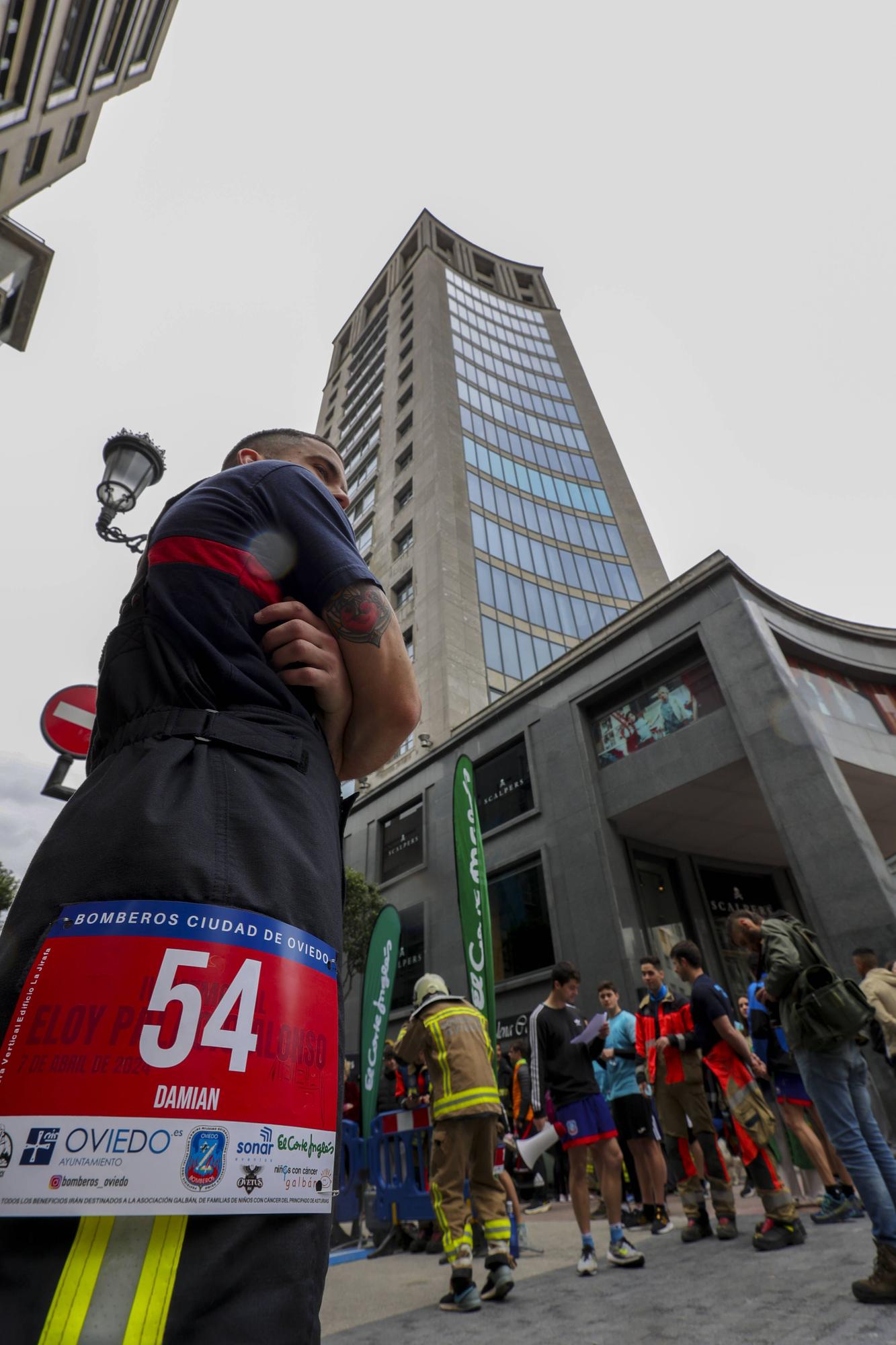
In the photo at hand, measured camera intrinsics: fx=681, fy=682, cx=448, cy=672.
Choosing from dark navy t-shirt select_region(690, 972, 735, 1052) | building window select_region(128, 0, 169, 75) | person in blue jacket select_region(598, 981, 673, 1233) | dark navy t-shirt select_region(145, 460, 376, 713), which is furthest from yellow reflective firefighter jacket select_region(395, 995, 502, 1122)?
building window select_region(128, 0, 169, 75)

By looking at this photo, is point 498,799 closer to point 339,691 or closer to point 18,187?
point 339,691

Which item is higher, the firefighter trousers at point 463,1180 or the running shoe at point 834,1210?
the firefighter trousers at point 463,1180

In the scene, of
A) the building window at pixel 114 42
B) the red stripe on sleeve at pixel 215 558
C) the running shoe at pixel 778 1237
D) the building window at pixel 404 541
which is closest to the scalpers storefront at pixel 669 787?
the running shoe at pixel 778 1237

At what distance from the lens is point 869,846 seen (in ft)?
36.4

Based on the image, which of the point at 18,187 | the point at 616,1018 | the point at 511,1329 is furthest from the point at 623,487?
the point at 511,1329

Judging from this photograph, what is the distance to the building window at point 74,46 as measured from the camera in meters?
15.8

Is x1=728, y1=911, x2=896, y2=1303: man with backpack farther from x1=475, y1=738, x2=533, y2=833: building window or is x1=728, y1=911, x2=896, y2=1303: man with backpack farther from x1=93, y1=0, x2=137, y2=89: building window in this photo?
x1=93, y1=0, x2=137, y2=89: building window

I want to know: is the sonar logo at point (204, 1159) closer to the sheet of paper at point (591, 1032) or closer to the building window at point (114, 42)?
the sheet of paper at point (591, 1032)

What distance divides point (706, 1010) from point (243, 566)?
5683 millimetres

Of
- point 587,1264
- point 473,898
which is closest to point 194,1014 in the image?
point 587,1264

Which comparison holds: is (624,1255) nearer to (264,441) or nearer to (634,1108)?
(634,1108)

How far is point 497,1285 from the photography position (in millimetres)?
4066

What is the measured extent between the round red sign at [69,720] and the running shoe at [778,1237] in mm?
5629

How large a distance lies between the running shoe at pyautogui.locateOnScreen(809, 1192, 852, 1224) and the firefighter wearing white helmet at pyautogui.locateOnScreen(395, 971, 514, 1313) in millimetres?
2814
